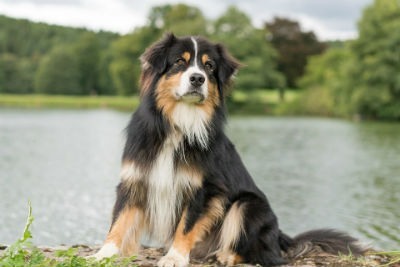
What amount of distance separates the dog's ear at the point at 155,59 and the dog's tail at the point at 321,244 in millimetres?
2039

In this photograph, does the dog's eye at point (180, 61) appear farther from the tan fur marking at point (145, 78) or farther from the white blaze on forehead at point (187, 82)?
the tan fur marking at point (145, 78)

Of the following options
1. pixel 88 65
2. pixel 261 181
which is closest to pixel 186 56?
pixel 261 181

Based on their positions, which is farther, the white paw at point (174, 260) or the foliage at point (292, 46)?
the foliage at point (292, 46)

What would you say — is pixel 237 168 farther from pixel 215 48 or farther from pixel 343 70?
pixel 343 70

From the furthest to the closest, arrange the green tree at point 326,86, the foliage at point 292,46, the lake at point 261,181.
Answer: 1. the foliage at point 292,46
2. the green tree at point 326,86
3. the lake at point 261,181

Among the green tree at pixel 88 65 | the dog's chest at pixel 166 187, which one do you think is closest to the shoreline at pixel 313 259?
the dog's chest at pixel 166 187

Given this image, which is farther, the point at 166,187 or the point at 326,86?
the point at 326,86

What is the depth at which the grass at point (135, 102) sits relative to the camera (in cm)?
6062

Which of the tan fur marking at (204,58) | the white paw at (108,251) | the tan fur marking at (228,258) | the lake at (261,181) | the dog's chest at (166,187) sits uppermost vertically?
the tan fur marking at (204,58)

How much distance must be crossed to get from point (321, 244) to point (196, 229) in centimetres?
142

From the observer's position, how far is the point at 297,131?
36.1 meters

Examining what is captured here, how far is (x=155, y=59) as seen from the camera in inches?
206

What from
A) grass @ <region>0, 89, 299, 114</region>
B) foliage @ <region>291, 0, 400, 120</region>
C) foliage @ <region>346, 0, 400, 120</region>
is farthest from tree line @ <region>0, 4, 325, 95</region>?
foliage @ <region>346, 0, 400, 120</region>

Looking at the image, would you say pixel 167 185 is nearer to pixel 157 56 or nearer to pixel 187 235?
pixel 187 235
